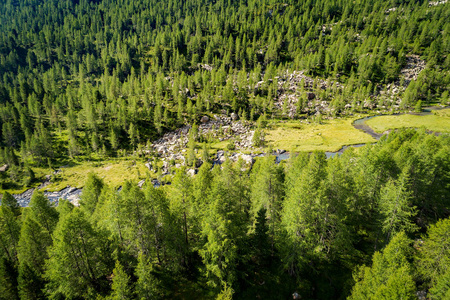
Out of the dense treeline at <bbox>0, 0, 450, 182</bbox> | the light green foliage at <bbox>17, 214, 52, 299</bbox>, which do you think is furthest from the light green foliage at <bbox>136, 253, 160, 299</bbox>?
the dense treeline at <bbox>0, 0, 450, 182</bbox>

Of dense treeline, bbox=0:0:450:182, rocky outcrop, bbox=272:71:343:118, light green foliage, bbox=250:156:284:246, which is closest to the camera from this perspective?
light green foliage, bbox=250:156:284:246

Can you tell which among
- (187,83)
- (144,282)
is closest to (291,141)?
(187,83)

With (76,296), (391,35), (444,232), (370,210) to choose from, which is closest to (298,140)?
(370,210)

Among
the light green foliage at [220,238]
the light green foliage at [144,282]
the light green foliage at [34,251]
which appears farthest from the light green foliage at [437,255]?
the light green foliage at [34,251]

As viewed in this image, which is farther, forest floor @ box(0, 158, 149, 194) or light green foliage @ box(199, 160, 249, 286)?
forest floor @ box(0, 158, 149, 194)

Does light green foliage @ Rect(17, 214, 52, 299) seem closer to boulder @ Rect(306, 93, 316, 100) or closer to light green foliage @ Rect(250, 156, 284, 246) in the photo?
light green foliage @ Rect(250, 156, 284, 246)
